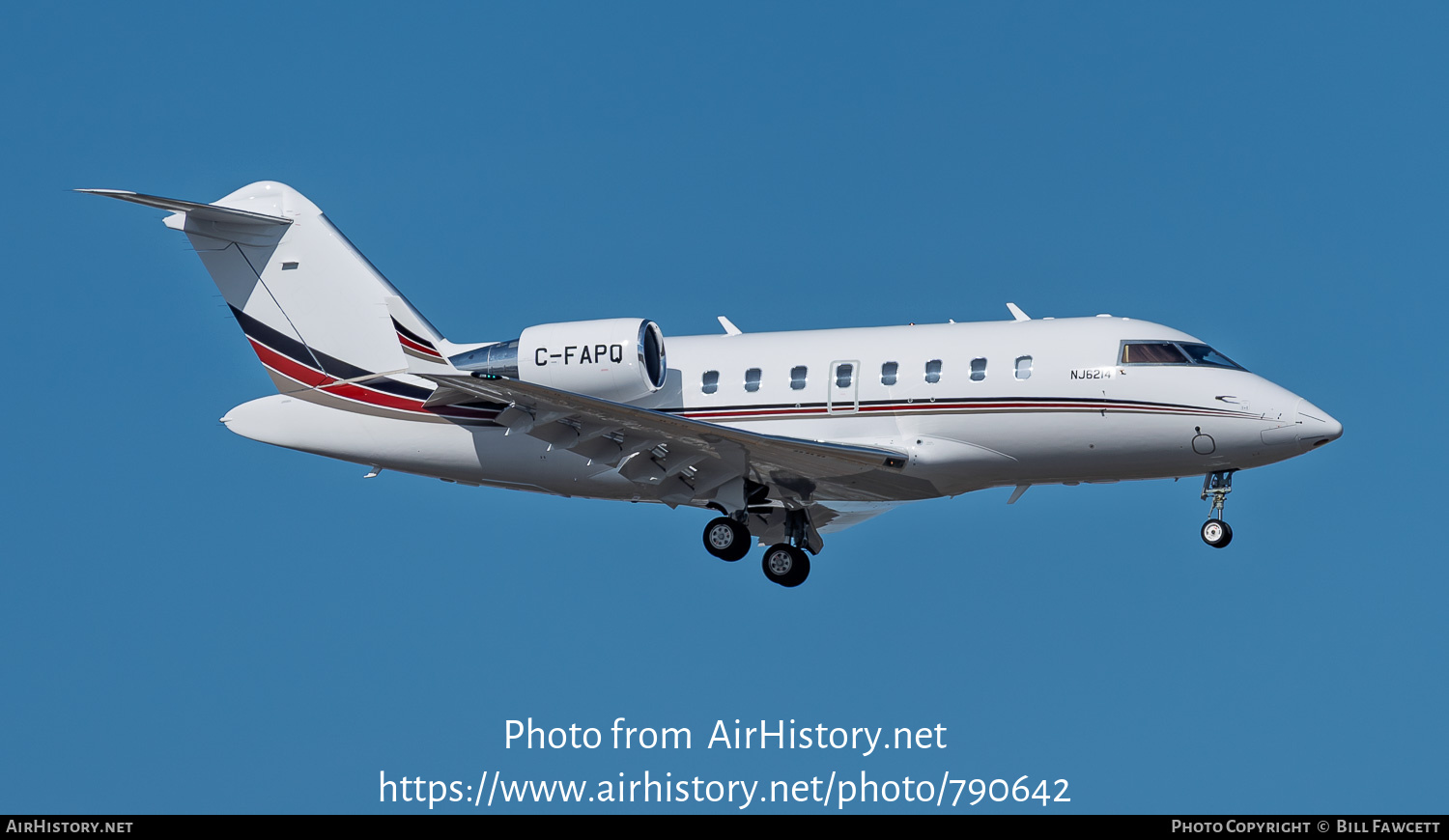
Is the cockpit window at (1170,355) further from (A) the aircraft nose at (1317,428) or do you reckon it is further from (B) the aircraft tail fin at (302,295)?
(B) the aircraft tail fin at (302,295)

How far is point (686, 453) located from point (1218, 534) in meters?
7.70

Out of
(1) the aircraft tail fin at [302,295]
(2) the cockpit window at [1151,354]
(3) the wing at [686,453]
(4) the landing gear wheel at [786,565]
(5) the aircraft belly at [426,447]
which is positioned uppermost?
(1) the aircraft tail fin at [302,295]

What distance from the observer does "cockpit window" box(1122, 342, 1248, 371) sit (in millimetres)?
24672

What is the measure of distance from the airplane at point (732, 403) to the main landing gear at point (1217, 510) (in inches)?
1.1

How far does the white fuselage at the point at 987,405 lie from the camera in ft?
80.1

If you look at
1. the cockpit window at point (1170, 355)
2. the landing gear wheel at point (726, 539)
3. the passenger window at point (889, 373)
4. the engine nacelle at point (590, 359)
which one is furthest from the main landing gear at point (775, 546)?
the cockpit window at point (1170, 355)

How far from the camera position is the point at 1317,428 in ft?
79.3

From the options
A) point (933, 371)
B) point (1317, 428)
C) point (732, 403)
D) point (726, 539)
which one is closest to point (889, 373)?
point (933, 371)

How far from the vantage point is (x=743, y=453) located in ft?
82.6

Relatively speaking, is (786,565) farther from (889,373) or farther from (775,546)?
(889,373)

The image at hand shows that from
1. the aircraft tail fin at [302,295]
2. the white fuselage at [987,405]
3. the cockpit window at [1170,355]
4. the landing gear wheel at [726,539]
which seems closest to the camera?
the white fuselage at [987,405]

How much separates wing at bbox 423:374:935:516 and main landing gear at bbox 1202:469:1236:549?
13.1 feet
